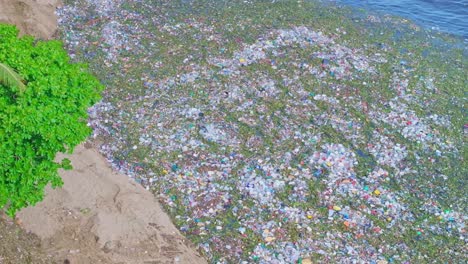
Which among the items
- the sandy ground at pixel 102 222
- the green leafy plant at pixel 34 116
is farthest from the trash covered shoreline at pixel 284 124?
the green leafy plant at pixel 34 116

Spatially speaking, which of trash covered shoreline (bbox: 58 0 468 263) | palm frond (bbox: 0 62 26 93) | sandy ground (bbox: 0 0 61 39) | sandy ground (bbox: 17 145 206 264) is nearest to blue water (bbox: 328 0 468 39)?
trash covered shoreline (bbox: 58 0 468 263)

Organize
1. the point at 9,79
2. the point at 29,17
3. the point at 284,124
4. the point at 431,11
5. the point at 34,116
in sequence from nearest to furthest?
the point at 34,116 → the point at 9,79 → the point at 284,124 → the point at 29,17 → the point at 431,11

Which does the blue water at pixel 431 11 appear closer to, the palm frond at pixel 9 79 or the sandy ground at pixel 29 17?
the sandy ground at pixel 29 17

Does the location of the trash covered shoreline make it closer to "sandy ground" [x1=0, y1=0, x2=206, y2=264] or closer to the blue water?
"sandy ground" [x1=0, y1=0, x2=206, y2=264]

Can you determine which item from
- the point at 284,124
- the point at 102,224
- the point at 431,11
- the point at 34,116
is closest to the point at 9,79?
the point at 34,116

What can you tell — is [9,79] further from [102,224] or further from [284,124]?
[284,124]

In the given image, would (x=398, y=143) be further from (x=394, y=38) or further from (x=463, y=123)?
(x=394, y=38)
